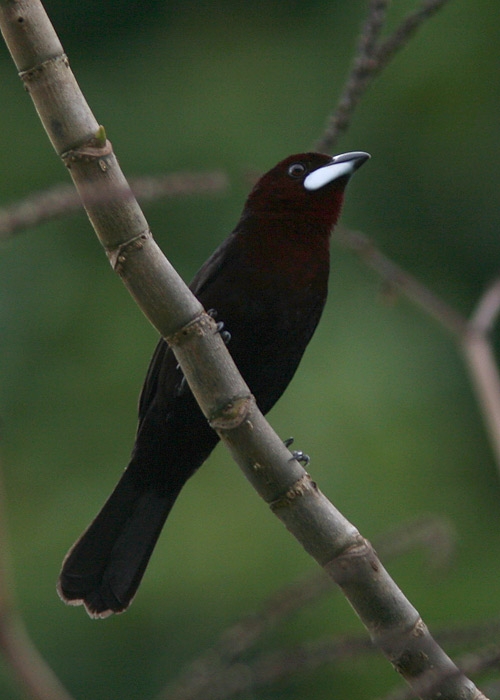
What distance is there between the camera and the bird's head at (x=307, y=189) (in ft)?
8.75

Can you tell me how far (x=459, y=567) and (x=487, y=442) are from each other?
95cm

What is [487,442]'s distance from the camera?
6387mm

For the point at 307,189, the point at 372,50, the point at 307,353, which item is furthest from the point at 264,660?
the point at 307,353

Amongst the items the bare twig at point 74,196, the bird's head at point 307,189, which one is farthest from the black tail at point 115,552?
the bare twig at point 74,196

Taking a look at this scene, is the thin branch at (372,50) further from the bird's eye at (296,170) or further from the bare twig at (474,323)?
the bird's eye at (296,170)

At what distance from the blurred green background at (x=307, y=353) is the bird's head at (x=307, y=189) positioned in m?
1.71

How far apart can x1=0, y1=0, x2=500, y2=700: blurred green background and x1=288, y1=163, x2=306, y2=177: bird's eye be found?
5.71ft

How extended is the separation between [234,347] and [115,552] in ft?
1.83

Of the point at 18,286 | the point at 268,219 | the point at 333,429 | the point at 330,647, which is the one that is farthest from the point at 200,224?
the point at 330,647

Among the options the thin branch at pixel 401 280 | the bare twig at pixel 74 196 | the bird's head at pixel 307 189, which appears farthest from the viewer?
the bird's head at pixel 307 189

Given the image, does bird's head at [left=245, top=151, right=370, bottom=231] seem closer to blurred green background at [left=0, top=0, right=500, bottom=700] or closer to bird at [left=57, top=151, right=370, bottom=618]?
bird at [left=57, top=151, right=370, bottom=618]

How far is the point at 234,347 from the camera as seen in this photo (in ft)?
8.35

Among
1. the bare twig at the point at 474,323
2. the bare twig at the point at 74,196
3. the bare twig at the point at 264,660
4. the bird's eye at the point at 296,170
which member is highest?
the bird's eye at the point at 296,170

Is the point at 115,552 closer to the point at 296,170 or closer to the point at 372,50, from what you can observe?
the point at 296,170
